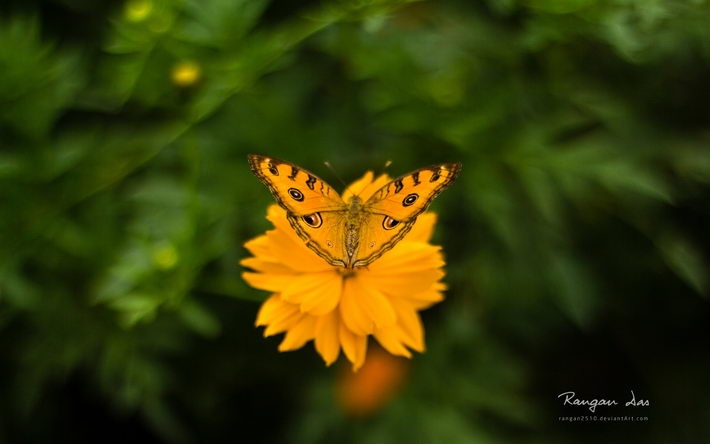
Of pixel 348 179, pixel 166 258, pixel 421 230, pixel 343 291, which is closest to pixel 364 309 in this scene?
pixel 343 291

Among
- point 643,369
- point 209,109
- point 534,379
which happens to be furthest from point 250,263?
point 643,369

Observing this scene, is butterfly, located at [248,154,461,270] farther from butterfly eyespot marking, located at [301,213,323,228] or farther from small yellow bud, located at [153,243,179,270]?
small yellow bud, located at [153,243,179,270]

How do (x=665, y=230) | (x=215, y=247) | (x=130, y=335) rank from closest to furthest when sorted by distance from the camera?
(x=215, y=247), (x=130, y=335), (x=665, y=230)

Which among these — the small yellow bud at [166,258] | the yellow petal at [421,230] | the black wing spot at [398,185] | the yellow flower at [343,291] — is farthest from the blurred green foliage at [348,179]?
the black wing spot at [398,185]

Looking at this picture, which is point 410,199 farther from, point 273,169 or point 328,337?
point 328,337

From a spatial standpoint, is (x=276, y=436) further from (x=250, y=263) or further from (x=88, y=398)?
(x=250, y=263)

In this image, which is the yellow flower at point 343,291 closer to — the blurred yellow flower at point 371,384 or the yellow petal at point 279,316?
the yellow petal at point 279,316
